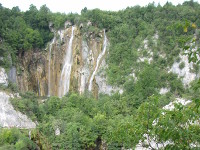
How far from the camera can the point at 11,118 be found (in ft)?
96.2

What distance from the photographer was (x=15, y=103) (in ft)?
101

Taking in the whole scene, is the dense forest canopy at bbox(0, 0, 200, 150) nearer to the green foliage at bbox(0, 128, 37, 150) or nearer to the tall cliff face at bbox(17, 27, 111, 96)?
the green foliage at bbox(0, 128, 37, 150)

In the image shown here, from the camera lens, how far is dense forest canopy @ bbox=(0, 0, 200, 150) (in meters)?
26.0

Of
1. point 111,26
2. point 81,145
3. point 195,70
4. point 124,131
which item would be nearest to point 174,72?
point 195,70

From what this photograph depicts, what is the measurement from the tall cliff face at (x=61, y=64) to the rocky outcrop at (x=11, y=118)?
434 inches

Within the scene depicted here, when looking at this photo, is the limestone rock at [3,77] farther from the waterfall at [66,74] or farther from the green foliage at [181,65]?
the green foliage at [181,65]

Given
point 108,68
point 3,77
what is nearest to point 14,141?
point 3,77

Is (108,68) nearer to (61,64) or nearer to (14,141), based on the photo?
(61,64)

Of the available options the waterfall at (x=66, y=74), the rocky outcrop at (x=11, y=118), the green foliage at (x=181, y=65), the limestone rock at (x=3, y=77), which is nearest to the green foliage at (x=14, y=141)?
the rocky outcrop at (x=11, y=118)

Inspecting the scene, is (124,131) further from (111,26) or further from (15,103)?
(111,26)

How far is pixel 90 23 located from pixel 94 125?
21.4 meters

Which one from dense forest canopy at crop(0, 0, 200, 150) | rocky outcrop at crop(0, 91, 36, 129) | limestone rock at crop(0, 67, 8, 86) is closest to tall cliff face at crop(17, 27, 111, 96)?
dense forest canopy at crop(0, 0, 200, 150)

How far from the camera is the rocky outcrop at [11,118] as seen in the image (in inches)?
1134

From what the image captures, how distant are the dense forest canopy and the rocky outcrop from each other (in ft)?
2.51
